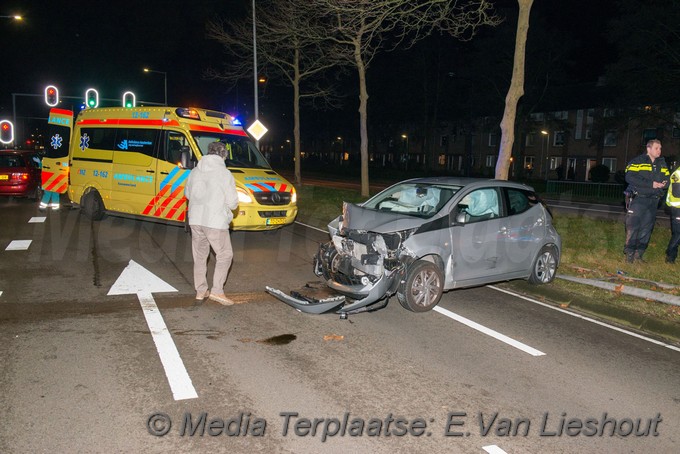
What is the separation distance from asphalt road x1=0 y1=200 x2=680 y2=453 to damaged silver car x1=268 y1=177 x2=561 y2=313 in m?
0.40

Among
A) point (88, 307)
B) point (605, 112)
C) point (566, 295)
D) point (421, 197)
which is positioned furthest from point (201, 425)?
point (605, 112)

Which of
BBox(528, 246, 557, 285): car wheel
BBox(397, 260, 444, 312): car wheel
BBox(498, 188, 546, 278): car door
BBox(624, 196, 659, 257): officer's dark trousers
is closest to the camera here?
BBox(397, 260, 444, 312): car wheel

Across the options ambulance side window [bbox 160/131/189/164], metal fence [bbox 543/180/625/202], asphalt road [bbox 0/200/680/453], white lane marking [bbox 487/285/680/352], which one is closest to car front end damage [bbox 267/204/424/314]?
asphalt road [bbox 0/200/680/453]

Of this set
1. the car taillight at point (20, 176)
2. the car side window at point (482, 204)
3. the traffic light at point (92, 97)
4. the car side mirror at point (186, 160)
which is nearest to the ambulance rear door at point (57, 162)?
the car taillight at point (20, 176)

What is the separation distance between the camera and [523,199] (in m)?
8.55

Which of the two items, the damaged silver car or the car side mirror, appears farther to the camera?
the car side mirror

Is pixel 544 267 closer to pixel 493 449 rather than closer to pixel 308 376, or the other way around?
pixel 308 376

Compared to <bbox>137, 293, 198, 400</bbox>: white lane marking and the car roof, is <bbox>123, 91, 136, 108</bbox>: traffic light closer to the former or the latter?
<bbox>137, 293, 198, 400</bbox>: white lane marking

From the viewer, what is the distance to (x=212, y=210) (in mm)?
7148

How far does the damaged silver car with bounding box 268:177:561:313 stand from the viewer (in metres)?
6.89

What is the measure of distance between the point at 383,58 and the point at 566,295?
168 ft

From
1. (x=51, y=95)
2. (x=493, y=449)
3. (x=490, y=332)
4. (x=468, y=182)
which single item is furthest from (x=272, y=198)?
(x=51, y=95)

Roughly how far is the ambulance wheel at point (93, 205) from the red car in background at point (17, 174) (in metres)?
6.05

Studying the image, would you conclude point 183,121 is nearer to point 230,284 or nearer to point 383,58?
point 230,284
